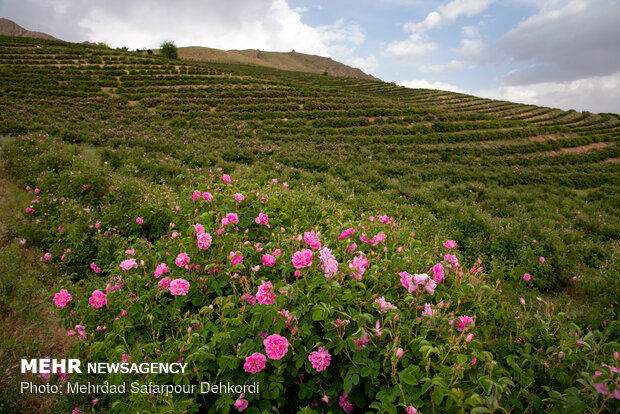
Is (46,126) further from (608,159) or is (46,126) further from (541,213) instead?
(608,159)

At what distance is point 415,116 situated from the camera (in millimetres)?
23891

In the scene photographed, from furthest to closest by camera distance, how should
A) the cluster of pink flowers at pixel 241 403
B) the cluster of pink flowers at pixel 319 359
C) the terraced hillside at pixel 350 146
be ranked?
the terraced hillside at pixel 350 146, the cluster of pink flowers at pixel 319 359, the cluster of pink flowers at pixel 241 403

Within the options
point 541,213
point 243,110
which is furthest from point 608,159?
point 243,110

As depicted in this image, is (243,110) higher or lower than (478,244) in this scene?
higher

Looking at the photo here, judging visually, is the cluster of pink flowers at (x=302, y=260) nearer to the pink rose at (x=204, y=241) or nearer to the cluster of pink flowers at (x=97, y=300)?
the pink rose at (x=204, y=241)

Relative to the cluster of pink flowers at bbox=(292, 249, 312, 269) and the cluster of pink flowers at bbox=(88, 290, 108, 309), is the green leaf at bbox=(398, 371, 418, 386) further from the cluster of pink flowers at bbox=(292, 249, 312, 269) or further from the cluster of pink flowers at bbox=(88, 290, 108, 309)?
the cluster of pink flowers at bbox=(88, 290, 108, 309)

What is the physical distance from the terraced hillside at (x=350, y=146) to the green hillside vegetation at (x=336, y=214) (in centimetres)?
11

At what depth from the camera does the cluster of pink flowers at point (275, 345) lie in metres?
1.49

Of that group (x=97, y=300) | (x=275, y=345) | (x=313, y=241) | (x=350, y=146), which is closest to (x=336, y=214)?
(x=313, y=241)

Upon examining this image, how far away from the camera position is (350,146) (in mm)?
16891

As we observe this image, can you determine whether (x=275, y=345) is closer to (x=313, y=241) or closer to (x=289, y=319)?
(x=289, y=319)

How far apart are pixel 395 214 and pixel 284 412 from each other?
20.0 ft

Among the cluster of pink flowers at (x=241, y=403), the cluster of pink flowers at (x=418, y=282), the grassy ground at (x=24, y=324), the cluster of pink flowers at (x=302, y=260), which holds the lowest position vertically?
the grassy ground at (x=24, y=324)

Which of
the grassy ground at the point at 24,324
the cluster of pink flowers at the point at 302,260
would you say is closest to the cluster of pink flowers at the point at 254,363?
the cluster of pink flowers at the point at 302,260
